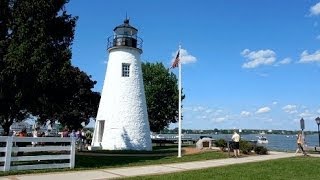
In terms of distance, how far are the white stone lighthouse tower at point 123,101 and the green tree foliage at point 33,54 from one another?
963cm

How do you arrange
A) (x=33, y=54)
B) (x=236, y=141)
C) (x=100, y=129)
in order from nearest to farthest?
1. (x=33, y=54)
2. (x=236, y=141)
3. (x=100, y=129)

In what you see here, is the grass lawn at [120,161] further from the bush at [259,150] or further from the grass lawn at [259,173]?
the grass lawn at [259,173]

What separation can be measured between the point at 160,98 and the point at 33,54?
1251 inches

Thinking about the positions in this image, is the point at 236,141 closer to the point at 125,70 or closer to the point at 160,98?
the point at 125,70

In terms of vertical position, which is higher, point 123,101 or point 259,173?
point 123,101

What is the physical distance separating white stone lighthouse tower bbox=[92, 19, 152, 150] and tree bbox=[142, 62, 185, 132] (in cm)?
1618

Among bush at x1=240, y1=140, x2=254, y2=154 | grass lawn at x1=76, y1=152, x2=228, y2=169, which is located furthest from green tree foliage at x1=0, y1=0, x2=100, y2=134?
bush at x1=240, y1=140, x2=254, y2=154

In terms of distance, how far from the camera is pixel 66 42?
68.7 feet

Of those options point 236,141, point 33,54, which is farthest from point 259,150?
point 33,54

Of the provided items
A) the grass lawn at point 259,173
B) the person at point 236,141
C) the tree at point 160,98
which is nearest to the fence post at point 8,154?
the grass lawn at point 259,173

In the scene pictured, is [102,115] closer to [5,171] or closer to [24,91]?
[24,91]

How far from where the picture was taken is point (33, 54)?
58.9ft

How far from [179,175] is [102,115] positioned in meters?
18.6

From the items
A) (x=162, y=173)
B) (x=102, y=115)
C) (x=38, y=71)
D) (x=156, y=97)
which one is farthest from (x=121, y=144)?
(x=156, y=97)
